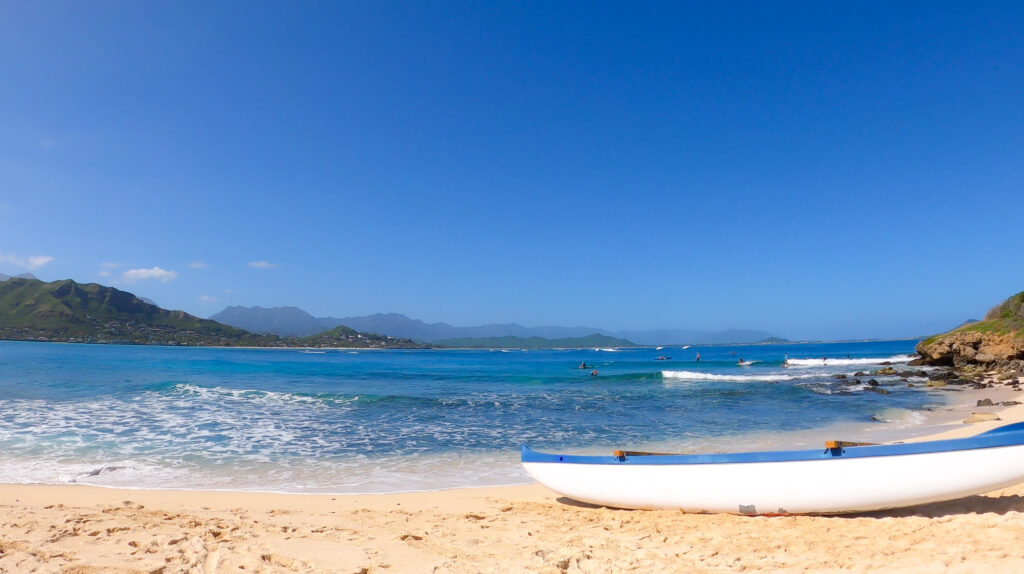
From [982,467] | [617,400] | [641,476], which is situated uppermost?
[982,467]

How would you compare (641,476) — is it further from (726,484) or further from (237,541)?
(237,541)

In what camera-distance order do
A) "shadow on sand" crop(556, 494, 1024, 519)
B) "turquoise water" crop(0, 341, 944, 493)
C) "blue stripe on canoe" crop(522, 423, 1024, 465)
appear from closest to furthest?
"blue stripe on canoe" crop(522, 423, 1024, 465) < "shadow on sand" crop(556, 494, 1024, 519) < "turquoise water" crop(0, 341, 944, 493)

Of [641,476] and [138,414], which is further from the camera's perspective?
[138,414]

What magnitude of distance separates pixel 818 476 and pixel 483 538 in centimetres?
398

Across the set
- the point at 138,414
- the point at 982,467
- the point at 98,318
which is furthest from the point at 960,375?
the point at 98,318

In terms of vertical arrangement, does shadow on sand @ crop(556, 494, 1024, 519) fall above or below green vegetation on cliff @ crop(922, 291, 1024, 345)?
below

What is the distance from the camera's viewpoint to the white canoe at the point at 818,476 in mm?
5422

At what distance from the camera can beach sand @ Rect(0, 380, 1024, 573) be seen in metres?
4.64

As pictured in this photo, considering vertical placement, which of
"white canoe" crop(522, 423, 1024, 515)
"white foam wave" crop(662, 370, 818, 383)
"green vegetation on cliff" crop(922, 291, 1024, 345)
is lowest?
"white foam wave" crop(662, 370, 818, 383)

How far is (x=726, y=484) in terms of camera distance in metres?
6.04

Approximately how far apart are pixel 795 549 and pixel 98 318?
133 metres

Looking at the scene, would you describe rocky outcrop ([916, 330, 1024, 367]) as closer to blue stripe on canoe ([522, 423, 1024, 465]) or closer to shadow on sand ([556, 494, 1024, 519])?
shadow on sand ([556, 494, 1024, 519])

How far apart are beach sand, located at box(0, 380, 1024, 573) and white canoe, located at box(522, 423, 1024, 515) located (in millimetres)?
205

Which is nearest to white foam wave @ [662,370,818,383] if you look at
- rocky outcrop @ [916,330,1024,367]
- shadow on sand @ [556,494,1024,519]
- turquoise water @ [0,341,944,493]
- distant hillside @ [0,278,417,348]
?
turquoise water @ [0,341,944,493]
